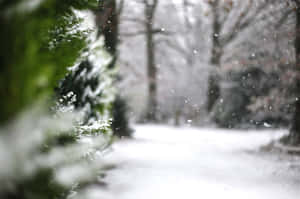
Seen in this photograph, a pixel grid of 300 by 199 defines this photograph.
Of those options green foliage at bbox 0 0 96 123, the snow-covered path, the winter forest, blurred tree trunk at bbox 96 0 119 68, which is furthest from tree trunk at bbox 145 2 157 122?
green foliage at bbox 0 0 96 123

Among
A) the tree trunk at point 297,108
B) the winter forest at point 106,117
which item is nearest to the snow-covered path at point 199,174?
the winter forest at point 106,117

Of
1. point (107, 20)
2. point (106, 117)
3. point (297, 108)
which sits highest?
point (107, 20)

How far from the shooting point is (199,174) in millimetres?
4992

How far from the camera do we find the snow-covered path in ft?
12.8

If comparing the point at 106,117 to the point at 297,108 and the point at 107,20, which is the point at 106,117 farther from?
the point at 297,108

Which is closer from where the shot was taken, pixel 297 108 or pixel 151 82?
pixel 297 108

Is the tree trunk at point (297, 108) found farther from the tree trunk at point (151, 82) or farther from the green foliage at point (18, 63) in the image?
the tree trunk at point (151, 82)

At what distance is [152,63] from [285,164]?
41.6 feet

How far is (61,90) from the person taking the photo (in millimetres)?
2678

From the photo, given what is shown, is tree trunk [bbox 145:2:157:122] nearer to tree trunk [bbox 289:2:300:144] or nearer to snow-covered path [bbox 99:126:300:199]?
snow-covered path [bbox 99:126:300:199]

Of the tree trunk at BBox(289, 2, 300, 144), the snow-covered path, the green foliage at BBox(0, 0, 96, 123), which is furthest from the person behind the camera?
the tree trunk at BBox(289, 2, 300, 144)

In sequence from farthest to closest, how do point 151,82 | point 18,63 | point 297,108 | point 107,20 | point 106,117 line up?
point 151,82 → point 297,108 → point 107,20 → point 106,117 → point 18,63

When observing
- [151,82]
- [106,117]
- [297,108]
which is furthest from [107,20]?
[151,82]

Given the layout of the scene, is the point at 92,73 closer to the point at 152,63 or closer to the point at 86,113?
the point at 86,113
